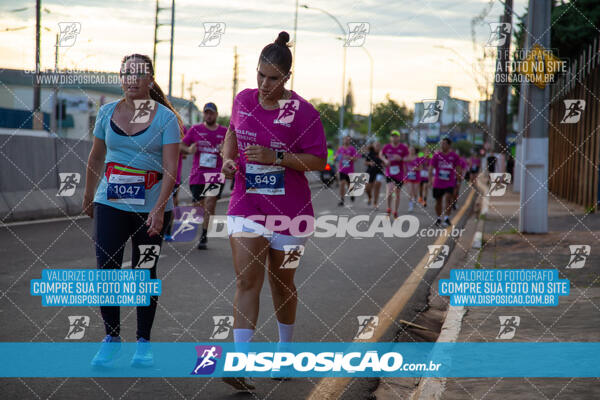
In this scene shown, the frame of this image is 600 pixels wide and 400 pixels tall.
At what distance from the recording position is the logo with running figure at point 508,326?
602 cm

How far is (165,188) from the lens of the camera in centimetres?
499

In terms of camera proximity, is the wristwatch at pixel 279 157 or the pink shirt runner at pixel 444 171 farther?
the pink shirt runner at pixel 444 171

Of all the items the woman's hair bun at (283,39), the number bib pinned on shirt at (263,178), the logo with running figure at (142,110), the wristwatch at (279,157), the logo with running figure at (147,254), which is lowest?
the logo with running figure at (147,254)

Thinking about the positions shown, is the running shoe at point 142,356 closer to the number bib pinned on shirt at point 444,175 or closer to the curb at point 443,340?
the curb at point 443,340

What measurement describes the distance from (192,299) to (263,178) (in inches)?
120

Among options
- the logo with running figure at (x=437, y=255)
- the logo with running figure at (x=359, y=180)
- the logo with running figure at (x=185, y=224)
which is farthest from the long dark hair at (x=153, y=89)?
the logo with running figure at (x=359, y=180)

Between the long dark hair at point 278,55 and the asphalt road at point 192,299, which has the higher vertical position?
the long dark hair at point 278,55

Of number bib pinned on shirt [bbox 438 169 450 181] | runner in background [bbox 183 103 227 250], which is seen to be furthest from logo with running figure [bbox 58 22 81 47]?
number bib pinned on shirt [bbox 438 169 450 181]

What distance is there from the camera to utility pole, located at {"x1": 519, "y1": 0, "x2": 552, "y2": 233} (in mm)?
13117

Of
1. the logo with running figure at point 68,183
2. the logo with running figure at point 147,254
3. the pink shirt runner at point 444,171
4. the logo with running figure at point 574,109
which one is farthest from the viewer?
the logo with running figure at point 574,109

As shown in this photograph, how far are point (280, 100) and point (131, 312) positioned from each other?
9.72ft

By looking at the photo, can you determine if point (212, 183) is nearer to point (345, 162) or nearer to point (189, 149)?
point (189, 149)

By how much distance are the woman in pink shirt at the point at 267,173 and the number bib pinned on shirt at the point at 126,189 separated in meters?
0.67

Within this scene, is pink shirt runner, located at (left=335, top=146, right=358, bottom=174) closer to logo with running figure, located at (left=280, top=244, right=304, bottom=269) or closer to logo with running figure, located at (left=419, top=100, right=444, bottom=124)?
logo with running figure, located at (left=419, top=100, right=444, bottom=124)
